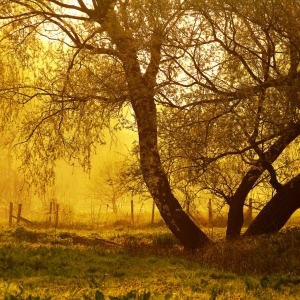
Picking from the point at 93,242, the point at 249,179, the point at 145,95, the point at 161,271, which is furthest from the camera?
the point at 93,242

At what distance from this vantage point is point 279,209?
12.4m

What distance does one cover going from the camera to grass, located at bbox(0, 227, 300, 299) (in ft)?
25.2

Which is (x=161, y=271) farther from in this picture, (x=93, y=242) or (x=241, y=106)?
(x=93, y=242)

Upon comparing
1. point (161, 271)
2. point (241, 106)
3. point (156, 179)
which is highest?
point (241, 106)

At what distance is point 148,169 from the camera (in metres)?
12.2

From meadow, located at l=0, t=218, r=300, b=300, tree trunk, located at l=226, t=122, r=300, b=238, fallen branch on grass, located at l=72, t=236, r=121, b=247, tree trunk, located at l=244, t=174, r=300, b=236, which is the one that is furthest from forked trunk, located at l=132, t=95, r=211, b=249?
fallen branch on grass, located at l=72, t=236, r=121, b=247

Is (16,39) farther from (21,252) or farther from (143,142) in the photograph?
(21,252)

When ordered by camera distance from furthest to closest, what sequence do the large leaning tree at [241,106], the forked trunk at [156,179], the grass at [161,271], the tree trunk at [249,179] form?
the forked trunk at [156,179]
the tree trunk at [249,179]
the large leaning tree at [241,106]
the grass at [161,271]

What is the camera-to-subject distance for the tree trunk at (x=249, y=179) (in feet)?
35.8

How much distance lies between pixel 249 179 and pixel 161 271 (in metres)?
3.72

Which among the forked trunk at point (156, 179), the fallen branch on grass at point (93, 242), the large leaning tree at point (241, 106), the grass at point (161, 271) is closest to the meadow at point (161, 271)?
the grass at point (161, 271)

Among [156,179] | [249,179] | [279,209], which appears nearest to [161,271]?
[156,179]

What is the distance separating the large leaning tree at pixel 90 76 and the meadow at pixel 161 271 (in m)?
1.90

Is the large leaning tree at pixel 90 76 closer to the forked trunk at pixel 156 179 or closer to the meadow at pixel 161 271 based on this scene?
the forked trunk at pixel 156 179
